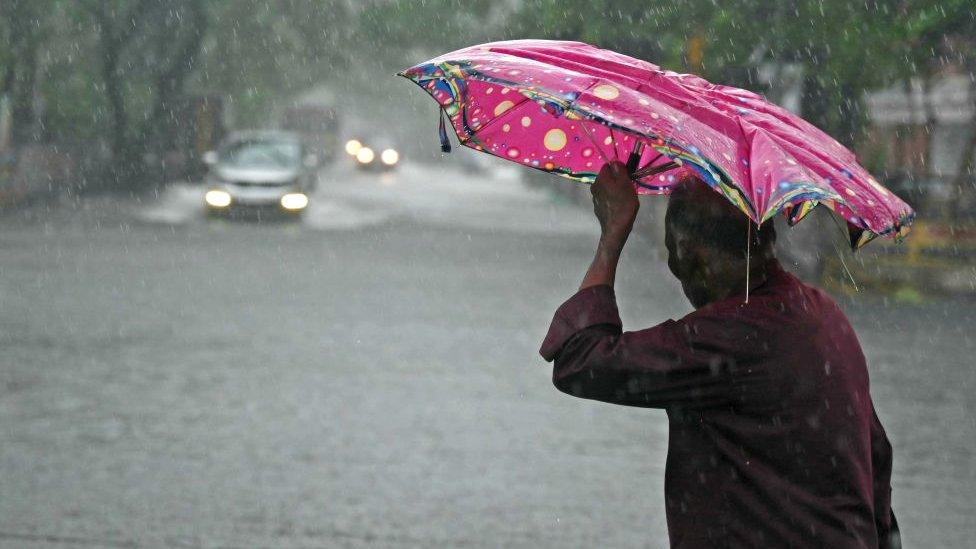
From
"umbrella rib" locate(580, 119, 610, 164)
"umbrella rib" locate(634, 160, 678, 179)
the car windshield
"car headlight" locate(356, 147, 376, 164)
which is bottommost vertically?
"umbrella rib" locate(634, 160, 678, 179)

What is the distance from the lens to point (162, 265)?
626 inches

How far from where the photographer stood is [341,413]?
798cm

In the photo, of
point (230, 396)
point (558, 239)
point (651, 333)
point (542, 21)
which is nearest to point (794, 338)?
point (651, 333)

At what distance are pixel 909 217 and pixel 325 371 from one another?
6837mm

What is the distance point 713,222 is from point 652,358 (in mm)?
319

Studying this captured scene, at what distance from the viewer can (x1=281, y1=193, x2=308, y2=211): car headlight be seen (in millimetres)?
24172

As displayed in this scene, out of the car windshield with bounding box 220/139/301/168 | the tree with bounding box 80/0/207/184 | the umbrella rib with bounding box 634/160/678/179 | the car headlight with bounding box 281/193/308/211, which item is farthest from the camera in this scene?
the tree with bounding box 80/0/207/184

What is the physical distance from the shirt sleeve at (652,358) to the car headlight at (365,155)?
5354 centimetres

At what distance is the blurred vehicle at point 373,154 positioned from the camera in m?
55.8

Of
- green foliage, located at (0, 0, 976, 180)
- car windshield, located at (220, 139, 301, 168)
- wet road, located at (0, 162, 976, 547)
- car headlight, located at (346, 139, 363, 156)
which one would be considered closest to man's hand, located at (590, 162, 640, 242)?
wet road, located at (0, 162, 976, 547)

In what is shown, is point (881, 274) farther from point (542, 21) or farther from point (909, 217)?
point (909, 217)

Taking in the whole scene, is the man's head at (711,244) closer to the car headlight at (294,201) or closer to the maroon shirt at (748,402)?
the maroon shirt at (748,402)

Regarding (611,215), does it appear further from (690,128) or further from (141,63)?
(141,63)

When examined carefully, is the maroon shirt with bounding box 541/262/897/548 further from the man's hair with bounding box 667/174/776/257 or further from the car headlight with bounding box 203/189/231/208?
the car headlight with bounding box 203/189/231/208
